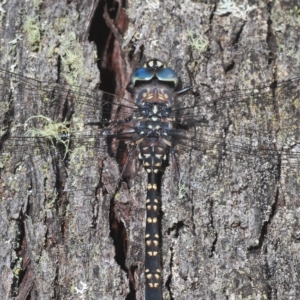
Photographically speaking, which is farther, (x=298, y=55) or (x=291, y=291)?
(x=298, y=55)

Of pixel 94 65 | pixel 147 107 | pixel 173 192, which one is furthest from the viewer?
pixel 147 107

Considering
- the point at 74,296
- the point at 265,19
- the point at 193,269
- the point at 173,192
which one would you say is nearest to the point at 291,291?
the point at 193,269

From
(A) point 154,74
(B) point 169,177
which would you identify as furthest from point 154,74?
(B) point 169,177

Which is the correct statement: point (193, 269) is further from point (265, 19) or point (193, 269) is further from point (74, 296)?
point (265, 19)

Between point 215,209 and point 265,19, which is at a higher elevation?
point 265,19

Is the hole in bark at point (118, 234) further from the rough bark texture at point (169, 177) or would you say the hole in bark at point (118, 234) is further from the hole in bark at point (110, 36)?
the hole in bark at point (110, 36)

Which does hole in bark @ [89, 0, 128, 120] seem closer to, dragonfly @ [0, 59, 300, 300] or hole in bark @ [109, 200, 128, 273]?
dragonfly @ [0, 59, 300, 300]

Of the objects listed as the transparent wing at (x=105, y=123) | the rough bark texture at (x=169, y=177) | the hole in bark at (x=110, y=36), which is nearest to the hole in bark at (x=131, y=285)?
the rough bark texture at (x=169, y=177)

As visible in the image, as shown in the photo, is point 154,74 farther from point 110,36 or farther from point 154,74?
point 110,36

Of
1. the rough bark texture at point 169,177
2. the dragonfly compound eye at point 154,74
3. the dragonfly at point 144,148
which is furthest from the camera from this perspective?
the dragonfly compound eye at point 154,74
